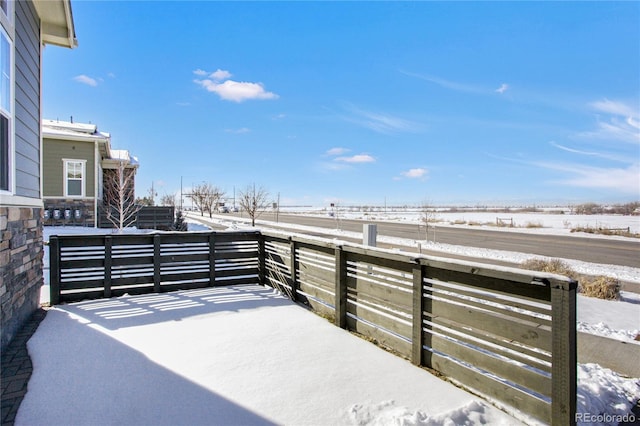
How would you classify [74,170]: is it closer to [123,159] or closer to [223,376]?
[123,159]

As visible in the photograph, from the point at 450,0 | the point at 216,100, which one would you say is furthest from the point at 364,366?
the point at 216,100

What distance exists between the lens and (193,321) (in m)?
3.99

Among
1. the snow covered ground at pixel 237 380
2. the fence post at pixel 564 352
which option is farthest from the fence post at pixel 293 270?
the fence post at pixel 564 352

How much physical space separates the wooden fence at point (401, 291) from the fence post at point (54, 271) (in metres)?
0.01

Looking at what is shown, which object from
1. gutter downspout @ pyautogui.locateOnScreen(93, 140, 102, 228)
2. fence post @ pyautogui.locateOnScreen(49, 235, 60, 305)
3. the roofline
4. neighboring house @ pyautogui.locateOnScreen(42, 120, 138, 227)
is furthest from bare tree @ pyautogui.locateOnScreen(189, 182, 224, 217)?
fence post @ pyautogui.locateOnScreen(49, 235, 60, 305)

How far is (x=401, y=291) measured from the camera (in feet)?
10.3

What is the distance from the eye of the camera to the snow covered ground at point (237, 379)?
2178 mm

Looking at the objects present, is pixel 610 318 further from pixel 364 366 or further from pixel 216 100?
pixel 216 100

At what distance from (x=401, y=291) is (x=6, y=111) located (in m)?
4.48

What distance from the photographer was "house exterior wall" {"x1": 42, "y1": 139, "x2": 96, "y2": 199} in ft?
46.3

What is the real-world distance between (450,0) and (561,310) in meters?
7.56

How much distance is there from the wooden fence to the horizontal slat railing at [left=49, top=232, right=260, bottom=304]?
15mm

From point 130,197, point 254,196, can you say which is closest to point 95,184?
point 130,197

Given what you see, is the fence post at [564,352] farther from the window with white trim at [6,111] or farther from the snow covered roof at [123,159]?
the snow covered roof at [123,159]
